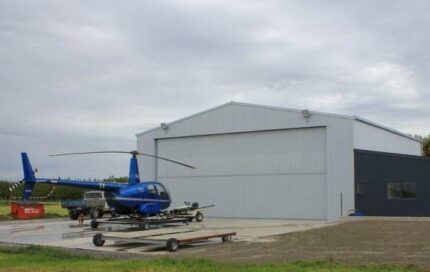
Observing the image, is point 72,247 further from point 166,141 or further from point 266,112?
point 166,141

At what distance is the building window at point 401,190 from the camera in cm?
3014

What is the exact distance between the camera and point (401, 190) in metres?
30.4

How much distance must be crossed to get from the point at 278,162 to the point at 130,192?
10.9 meters

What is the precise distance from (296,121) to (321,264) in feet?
67.0

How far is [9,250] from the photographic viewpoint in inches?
671

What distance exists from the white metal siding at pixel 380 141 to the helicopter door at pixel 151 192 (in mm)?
11159

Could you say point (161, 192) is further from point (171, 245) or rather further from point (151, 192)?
point (171, 245)

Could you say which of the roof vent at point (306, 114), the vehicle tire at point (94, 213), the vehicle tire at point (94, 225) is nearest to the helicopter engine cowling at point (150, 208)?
the vehicle tire at point (94, 225)

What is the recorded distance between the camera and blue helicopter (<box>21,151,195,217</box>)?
25.0 meters

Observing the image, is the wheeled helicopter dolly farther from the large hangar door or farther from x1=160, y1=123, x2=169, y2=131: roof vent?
x1=160, y1=123, x2=169, y2=131: roof vent

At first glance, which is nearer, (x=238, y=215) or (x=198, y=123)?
(x=238, y=215)

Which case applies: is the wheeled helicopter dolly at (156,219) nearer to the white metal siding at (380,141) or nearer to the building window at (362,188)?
the building window at (362,188)

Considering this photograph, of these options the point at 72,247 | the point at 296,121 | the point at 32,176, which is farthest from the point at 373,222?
the point at 32,176

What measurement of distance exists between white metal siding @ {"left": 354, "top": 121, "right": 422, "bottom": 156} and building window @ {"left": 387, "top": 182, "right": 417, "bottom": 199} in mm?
2609
